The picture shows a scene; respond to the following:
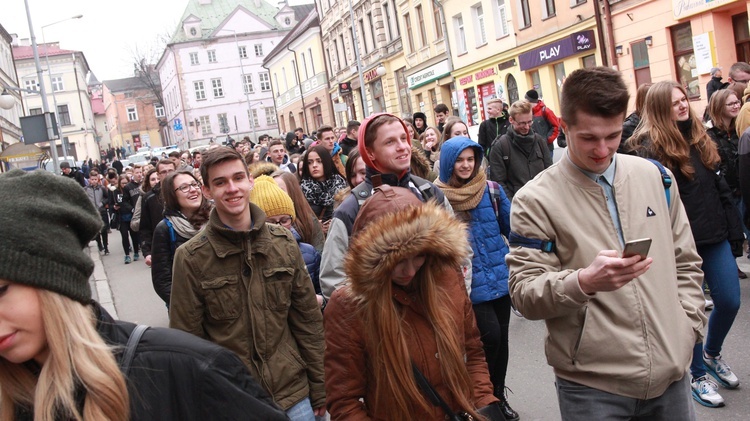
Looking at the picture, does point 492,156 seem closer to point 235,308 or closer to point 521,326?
point 521,326

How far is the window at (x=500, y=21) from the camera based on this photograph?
93.6ft

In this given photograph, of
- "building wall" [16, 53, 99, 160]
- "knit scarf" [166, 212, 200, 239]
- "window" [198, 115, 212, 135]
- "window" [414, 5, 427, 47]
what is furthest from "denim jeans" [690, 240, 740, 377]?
"building wall" [16, 53, 99, 160]

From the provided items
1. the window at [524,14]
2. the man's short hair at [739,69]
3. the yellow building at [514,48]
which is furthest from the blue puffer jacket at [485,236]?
the window at [524,14]

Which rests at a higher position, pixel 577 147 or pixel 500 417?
pixel 577 147

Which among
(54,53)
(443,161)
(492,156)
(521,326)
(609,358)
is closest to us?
(609,358)

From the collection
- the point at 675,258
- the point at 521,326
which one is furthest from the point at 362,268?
the point at 521,326

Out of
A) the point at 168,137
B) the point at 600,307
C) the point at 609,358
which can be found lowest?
the point at 609,358

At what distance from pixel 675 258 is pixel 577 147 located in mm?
603

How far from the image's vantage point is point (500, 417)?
277 centimetres

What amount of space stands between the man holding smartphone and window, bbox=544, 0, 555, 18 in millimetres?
23718

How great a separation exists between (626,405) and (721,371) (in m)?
2.51

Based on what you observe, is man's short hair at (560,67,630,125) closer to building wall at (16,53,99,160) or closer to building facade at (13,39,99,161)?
building facade at (13,39,99,161)

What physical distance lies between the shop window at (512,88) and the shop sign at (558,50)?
4.77 ft

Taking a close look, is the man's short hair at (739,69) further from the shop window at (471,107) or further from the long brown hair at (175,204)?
the shop window at (471,107)
